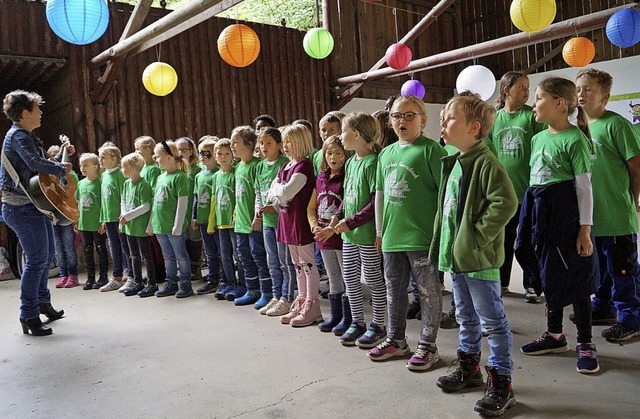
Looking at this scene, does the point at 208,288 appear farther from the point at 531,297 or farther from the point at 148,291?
the point at 531,297

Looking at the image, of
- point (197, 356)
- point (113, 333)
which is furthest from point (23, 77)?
point (197, 356)

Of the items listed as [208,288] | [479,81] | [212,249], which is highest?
[479,81]

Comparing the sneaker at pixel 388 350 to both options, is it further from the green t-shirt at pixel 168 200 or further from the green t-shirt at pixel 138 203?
the green t-shirt at pixel 138 203

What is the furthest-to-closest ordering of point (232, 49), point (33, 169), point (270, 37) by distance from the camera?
1. point (270, 37)
2. point (232, 49)
3. point (33, 169)

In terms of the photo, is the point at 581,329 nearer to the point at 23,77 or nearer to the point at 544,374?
the point at 544,374

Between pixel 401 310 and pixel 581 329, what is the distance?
89cm

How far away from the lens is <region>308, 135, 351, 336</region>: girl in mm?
3404

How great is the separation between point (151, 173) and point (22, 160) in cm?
165

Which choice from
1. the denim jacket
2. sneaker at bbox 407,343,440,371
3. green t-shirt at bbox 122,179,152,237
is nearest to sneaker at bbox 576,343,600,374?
sneaker at bbox 407,343,440,371

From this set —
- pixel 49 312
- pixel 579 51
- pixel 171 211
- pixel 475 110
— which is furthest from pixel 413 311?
pixel 579 51

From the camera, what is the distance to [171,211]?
4.87 m

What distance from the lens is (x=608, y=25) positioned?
6258mm

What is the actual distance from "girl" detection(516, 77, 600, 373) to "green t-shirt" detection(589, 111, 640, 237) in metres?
0.34

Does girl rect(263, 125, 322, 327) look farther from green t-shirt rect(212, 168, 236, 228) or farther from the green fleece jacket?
the green fleece jacket
